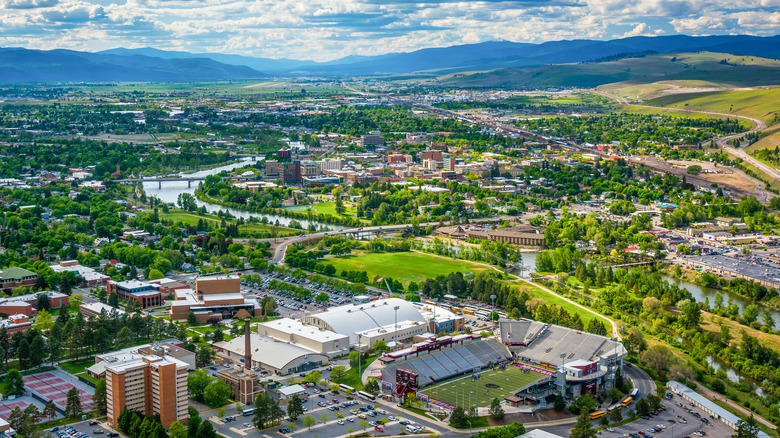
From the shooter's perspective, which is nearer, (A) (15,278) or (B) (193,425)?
(B) (193,425)

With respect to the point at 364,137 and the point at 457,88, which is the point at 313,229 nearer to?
the point at 364,137

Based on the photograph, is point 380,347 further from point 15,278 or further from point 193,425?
point 15,278

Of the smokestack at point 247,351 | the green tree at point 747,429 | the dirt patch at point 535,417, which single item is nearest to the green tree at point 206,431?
the smokestack at point 247,351

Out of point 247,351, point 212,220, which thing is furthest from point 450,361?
point 212,220

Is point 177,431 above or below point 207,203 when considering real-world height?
above

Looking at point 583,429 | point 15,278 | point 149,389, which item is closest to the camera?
point 583,429

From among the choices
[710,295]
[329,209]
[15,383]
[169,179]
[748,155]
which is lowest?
[169,179]

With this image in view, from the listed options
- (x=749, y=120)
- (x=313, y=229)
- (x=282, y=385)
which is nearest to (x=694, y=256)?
(x=313, y=229)
